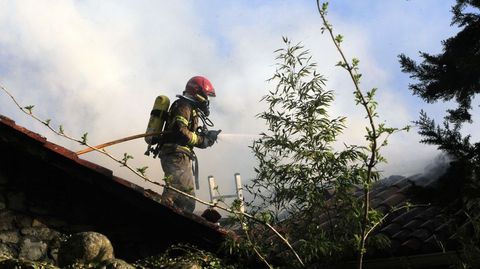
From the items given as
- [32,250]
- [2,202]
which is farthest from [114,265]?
[2,202]

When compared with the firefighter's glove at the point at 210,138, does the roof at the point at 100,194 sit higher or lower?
lower

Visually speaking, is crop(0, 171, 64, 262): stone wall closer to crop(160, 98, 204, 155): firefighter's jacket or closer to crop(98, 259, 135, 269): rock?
crop(98, 259, 135, 269): rock

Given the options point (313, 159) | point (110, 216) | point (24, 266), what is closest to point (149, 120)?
point (110, 216)

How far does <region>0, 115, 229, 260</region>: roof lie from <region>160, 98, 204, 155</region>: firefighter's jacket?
77.3 inches

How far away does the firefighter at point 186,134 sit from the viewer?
783cm

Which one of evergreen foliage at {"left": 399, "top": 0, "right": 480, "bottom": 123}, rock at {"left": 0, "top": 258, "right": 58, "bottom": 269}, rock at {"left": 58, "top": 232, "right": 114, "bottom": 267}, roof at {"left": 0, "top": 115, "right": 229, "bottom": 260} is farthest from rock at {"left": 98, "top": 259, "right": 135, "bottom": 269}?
evergreen foliage at {"left": 399, "top": 0, "right": 480, "bottom": 123}

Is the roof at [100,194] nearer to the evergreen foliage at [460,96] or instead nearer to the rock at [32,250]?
the rock at [32,250]

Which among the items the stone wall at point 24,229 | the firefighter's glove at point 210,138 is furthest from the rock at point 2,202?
the firefighter's glove at point 210,138

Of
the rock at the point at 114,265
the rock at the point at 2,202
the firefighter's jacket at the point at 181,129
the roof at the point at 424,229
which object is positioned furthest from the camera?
the firefighter's jacket at the point at 181,129

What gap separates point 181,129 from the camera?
25.4 ft

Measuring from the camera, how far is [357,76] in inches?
154

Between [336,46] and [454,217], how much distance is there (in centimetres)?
168

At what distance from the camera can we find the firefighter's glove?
8.24 metres

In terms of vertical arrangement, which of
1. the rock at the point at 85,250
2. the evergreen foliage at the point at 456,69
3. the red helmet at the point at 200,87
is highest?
the red helmet at the point at 200,87
